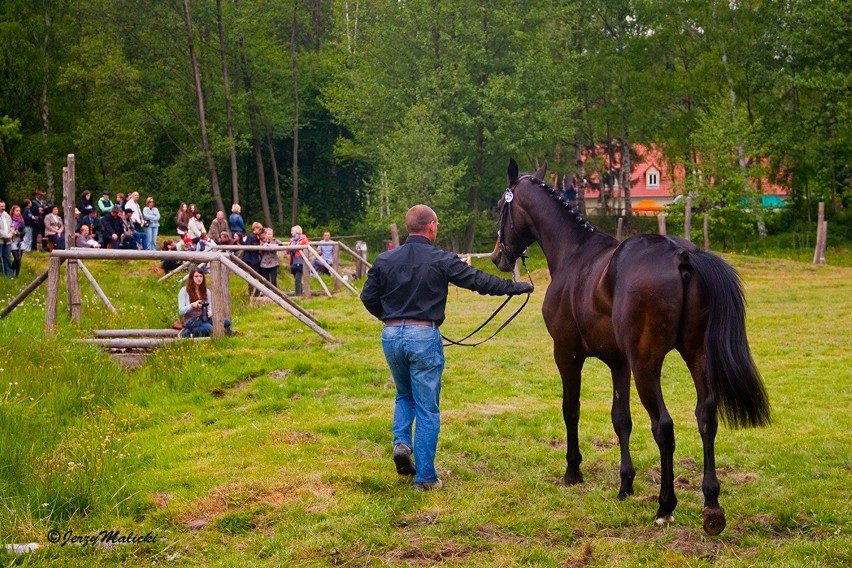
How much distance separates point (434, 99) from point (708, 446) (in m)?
39.7

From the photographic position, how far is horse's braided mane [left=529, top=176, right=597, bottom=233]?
8.23 metres

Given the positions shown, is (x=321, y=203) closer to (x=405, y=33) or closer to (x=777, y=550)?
(x=405, y=33)

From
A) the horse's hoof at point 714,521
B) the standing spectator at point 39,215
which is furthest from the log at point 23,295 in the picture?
the standing spectator at point 39,215

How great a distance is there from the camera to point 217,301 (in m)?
14.6

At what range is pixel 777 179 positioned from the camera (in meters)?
46.0

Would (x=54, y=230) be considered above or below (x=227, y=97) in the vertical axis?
below

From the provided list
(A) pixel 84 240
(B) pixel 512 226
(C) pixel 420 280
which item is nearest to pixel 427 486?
(C) pixel 420 280

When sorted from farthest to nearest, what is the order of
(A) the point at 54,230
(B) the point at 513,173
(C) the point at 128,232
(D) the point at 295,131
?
(D) the point at 295,131
(C) the point at 128,232
(A) the point at 54,230
(B) the point at 513,173

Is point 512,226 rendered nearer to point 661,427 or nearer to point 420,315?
point 420,315

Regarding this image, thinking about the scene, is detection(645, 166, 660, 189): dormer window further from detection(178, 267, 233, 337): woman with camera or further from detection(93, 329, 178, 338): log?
detection(93, 329, 178, 338): log

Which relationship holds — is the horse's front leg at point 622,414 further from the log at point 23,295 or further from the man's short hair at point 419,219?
the log at point 23,295

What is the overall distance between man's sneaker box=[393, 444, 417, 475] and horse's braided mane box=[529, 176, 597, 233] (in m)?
2.35

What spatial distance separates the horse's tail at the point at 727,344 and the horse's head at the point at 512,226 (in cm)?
212

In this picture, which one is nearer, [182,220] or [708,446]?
[708,446]
